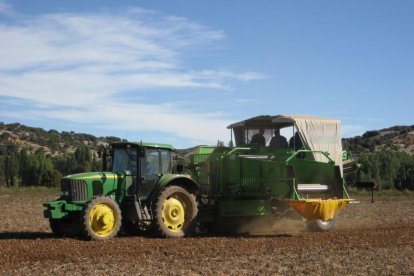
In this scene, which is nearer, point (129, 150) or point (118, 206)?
point (118, 206)

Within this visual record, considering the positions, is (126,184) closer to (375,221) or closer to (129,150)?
(129,150)

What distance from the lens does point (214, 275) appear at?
9023 mm

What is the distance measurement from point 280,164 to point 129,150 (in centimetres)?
395

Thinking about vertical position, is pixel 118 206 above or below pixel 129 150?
below

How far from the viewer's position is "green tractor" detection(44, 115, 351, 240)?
13.6 meters

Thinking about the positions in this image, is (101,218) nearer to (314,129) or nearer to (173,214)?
(173,214)

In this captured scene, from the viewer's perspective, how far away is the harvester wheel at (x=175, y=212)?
14008mm

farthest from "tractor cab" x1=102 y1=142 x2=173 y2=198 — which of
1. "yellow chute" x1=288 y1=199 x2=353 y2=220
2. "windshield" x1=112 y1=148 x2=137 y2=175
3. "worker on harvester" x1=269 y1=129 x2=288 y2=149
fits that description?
"worker on harvester" x1=269 y1=129 x2=288 y2=149

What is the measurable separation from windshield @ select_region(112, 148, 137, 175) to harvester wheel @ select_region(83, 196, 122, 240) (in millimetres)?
1349

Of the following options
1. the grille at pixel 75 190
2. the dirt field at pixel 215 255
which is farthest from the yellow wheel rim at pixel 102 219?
the grille at pixel 75 190

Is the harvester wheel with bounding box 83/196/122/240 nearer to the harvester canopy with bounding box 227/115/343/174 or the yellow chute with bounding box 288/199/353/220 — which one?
the yellow chute with bounding box 288/199/353/220

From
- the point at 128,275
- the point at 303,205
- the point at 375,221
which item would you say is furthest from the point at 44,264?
the point at 375,221

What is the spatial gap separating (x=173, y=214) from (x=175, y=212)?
85mm

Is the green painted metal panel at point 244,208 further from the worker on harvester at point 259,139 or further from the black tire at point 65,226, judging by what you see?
the black tire at point 65,226
